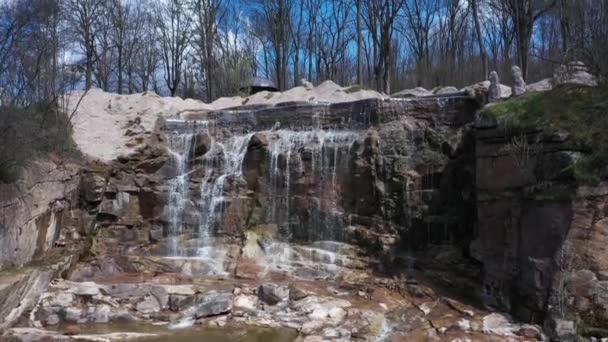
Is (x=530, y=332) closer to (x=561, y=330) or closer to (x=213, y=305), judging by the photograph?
(x=561, y=330)

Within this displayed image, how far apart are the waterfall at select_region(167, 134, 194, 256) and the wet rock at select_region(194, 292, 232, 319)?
9.77 ft

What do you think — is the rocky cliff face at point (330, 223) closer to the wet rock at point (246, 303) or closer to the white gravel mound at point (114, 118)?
the wet rock at point (246, 303)

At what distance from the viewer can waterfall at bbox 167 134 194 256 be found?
12.0 metres

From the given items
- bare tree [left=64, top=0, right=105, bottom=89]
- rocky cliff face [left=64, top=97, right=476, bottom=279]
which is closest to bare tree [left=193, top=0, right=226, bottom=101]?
bare tree [left=64, top=0, right=105, bottom=89]

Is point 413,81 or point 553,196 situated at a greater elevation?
point 413,81

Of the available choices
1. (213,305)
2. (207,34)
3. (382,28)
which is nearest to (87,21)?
(207,34)

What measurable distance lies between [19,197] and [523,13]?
664 inches

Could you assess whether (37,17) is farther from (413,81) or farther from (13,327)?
(413,81)

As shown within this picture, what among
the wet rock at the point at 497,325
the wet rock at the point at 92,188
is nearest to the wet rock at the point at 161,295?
the wet rock at the point at 92,188

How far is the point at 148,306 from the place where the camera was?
8922mm

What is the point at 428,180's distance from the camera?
1091cm

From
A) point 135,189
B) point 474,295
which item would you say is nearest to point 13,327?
point 135,189

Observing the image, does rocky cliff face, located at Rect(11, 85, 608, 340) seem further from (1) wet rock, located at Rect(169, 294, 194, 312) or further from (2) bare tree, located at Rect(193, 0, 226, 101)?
(2) bare tree, located at Rect(193, 0, 226, 101)

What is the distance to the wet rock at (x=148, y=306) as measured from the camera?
29.0 feet
